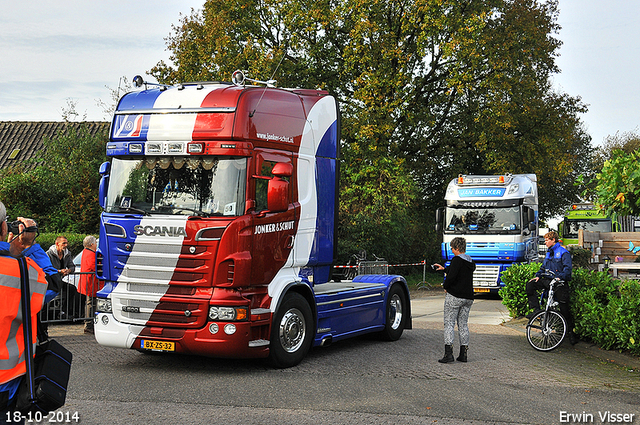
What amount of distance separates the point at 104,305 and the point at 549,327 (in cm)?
667

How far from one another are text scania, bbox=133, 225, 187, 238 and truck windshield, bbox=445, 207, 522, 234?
13108 mm

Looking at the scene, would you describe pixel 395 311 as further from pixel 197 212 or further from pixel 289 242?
pixel 197 212

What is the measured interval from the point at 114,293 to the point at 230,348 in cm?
169

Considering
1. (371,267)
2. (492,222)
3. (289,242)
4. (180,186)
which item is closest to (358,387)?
(289,242)

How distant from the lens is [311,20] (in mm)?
26094

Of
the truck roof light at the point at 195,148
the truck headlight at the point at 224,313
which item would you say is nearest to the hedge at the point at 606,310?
the truck headlight at the point at 224,313

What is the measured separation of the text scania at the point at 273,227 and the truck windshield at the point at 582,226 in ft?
79.7

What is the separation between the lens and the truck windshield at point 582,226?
30156 millimetres

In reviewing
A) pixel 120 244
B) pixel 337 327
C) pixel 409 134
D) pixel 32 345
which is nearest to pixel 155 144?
pixel 120 244

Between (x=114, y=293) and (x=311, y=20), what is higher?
(x=311, y=20)

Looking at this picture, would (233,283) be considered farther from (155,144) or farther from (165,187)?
(155,144)

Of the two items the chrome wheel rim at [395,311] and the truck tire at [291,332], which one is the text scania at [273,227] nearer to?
the truck tire at [291,332]

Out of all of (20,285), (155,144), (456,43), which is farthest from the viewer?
(456,43)

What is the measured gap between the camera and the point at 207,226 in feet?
26.2
